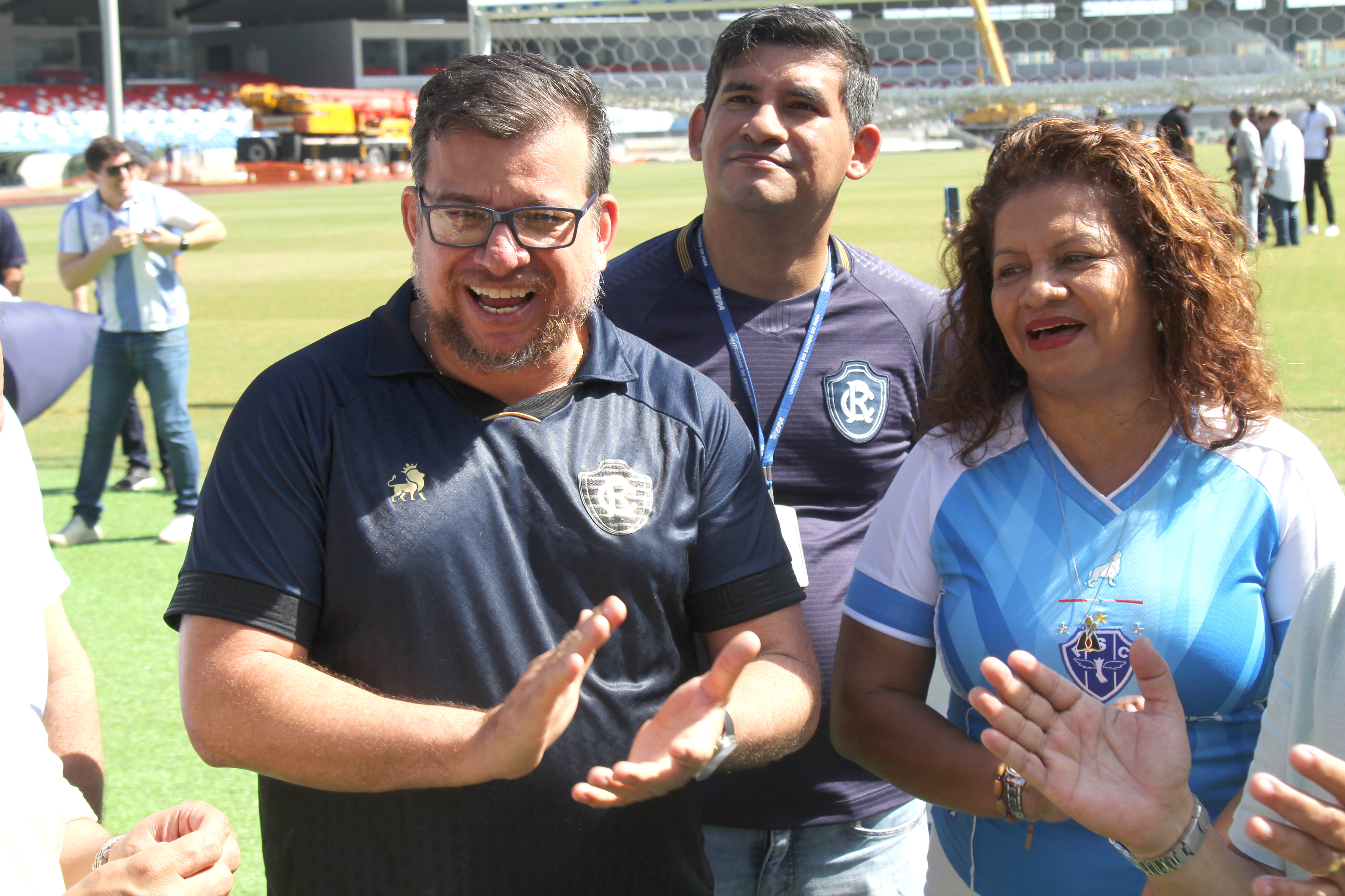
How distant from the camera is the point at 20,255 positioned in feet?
27.4

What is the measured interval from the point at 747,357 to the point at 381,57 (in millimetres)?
74070

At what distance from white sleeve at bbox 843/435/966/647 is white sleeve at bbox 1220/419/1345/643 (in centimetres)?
52

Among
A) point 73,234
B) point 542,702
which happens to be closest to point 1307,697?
point 542,702

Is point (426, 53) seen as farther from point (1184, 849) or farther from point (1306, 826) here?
→ point (1306, 826)


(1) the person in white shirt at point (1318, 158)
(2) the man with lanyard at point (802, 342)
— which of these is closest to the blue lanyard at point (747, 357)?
(2) the man with lanyard at point (802, 342)

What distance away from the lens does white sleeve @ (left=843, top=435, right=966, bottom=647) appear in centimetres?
220

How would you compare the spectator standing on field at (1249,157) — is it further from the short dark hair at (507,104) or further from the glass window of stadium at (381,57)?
the glass window of stadium at (381,57)

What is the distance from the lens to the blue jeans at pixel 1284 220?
1783 centimetres

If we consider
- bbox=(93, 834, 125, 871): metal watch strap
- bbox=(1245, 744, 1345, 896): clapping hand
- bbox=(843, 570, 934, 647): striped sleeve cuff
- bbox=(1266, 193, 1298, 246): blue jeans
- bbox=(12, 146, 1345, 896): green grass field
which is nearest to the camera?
bbox=(1245, 744, 1345, 896): clapping hand

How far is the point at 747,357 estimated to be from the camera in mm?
2791

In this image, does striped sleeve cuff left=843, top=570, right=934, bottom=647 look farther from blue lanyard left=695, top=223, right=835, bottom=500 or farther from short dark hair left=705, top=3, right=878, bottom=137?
short dark hair left=705, top=3, right=878, bottom=137

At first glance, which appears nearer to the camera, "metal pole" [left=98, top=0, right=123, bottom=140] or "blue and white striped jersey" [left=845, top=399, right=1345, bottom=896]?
"blue and white striped jersey" [left=845, top=399, right=1345, bottom=896]

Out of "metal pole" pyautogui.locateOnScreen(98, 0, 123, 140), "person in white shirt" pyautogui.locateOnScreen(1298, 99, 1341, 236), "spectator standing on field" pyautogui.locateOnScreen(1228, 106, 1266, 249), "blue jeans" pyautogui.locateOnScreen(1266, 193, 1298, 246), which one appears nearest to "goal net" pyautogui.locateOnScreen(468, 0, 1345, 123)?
"metal pole" pyautogui.locateOnScreen(98, 0, 123, 140)

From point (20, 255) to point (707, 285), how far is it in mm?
7276
